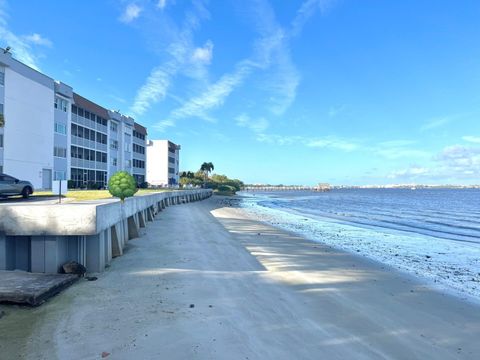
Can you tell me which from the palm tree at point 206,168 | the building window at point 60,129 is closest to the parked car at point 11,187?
the building window at point 60,129

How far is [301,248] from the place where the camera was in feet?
52.0

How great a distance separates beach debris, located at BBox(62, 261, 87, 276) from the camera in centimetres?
805

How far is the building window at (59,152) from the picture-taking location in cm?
4497

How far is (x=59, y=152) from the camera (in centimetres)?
4597

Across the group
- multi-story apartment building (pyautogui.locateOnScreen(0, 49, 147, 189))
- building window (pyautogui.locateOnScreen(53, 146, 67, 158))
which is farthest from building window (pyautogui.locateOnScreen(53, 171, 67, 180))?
building window (pyautogui.locateOnScreen(53, 146, 67, 158))

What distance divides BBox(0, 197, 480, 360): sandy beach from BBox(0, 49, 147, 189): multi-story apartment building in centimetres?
3173

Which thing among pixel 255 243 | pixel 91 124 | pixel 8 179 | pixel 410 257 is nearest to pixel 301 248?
pixel 255 243

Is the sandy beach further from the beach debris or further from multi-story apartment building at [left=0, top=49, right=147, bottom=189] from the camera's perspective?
multi-story apartment building at [left=0, top=49, right=147, bottom=189]

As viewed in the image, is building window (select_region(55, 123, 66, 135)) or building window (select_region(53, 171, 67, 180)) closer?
building window (select_region(53, 171, 67, 180))

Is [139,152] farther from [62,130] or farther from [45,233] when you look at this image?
[45,233]

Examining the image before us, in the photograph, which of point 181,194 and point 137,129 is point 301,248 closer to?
point 181,194

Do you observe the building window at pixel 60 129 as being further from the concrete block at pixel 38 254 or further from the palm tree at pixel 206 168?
the palm tree at pixel 206 168

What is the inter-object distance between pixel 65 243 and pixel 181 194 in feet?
146

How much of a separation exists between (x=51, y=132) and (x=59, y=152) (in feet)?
11.5
